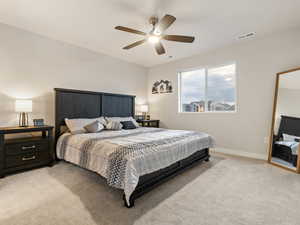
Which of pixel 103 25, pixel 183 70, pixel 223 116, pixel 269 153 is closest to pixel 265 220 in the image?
pixel 269 153

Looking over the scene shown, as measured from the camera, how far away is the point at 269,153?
3266 mm

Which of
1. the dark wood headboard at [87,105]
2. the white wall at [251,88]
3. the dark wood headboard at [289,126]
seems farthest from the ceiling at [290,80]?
→ the dark wood headboard at [87,105]

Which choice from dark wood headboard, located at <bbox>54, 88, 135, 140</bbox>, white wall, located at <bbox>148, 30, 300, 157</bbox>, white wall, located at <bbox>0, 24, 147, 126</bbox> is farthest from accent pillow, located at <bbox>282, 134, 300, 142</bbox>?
white wall, located at <bbox>0, 24, 147, 126</bbox>

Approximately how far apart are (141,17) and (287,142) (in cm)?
364

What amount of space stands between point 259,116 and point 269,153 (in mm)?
815

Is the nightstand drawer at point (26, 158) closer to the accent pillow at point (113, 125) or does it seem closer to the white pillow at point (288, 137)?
the accent pillow at point (113, 125)

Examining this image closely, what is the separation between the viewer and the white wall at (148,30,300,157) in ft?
10.7

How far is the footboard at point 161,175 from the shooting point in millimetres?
1895

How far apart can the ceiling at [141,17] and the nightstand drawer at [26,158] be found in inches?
96.5

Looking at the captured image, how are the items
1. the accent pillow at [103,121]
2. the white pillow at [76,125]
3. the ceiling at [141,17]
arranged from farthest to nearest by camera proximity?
the accent pillow at [103,121], the white pillow at [76,125], the ceiling at [141,17]

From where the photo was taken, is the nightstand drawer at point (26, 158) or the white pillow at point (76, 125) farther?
the white pillow at point (76, 125)

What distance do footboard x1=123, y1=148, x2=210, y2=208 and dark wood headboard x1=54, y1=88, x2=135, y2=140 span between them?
7.98 ft

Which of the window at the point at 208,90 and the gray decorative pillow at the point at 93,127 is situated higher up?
the window at the point at 208,90

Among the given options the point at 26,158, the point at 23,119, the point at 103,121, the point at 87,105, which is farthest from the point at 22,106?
the point at 103,121
